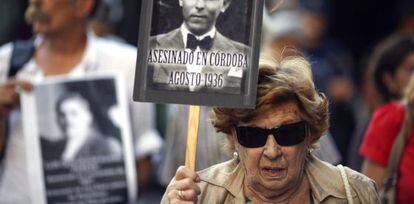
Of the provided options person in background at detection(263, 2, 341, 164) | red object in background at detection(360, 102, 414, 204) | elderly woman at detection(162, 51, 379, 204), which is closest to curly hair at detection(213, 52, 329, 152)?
elderly woman at detection(162, 51, 379, 204)

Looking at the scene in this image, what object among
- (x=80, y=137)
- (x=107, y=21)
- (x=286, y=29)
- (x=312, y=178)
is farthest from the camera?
(x=286, y=29)

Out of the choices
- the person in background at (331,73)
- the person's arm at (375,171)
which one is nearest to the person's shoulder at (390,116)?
the person's arm at (375,171)

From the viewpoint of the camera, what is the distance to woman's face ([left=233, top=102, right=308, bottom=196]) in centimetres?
491

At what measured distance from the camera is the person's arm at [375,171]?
21.6 ft

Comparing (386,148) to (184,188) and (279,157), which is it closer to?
(279,157)

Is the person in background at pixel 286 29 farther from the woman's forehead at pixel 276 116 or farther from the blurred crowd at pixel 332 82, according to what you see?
the woman's forehead at pixel 276 116

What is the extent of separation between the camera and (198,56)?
491 centimetres

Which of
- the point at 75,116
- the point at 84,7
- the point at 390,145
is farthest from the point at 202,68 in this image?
the point at 84,7

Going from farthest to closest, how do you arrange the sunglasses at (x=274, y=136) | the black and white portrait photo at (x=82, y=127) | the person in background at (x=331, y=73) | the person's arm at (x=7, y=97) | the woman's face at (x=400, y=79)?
the person in background at (x=331, y=73) < the woman's face at (x=400, y=79) < the black and white portrait photo at (x=82, y=127) < the person's arm at (x=7, y=97) < the sunglasses at (x=274, y=136)

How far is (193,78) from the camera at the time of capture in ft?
16.1

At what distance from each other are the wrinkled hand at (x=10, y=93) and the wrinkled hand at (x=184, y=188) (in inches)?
90.4

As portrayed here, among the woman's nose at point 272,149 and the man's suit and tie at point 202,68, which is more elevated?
the man's suit and tie at point 202,68

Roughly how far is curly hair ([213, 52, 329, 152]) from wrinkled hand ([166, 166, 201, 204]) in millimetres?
291

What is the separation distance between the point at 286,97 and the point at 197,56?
1.17ft
